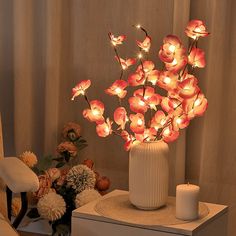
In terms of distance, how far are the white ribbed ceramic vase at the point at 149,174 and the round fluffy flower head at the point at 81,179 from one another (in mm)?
361

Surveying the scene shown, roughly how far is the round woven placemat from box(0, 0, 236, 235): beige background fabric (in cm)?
38

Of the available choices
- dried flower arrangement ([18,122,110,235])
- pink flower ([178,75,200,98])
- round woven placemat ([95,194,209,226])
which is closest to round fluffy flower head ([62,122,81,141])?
dried flower arrangement ([18,122,110,235])

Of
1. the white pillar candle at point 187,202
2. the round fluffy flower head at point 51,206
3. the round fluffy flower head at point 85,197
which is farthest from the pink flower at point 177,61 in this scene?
the round fluffy flower head at point 51,206

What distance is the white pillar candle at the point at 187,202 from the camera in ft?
6.86

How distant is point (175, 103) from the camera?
6.89 feet

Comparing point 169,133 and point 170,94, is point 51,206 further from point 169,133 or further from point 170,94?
point 170,94

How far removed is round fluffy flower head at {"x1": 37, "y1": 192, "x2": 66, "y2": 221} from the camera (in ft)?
8.06

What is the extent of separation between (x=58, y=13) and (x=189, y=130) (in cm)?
82

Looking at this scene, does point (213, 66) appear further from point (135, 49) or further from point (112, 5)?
point (112, 5)

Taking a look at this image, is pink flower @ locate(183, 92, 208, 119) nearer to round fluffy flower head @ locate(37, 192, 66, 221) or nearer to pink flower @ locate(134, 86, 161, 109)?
pink flower @ locate(134, 86, 161, 109)

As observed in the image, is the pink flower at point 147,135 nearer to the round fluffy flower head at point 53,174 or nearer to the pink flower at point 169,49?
the pink flower at point 169,49

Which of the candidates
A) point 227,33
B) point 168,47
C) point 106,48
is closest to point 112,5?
point 106,48

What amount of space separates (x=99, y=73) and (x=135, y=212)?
0.88 meters

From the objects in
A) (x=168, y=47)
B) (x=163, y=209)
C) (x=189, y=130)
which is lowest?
(x=163, y=209)
